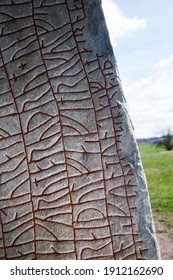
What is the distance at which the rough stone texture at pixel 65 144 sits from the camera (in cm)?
290

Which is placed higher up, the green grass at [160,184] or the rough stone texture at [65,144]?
the rough stone texture at [65,144]

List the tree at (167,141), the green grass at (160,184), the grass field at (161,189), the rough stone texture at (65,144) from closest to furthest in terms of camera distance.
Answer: the rough stone texture at (65,144)
the grass field at (161,189)
the green grass at (160,184)
the tree at (167,141)

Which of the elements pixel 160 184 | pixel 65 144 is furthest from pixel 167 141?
pixel 65 144

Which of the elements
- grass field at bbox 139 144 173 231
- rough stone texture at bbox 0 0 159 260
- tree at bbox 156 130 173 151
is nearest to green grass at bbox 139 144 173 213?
grass field at bbox 139 144 173 231

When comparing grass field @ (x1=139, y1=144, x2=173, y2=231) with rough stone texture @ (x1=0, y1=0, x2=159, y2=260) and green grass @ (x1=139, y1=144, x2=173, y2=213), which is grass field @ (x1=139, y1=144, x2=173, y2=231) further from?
rough stone texture @ (x1=0, y1=0, x2=159, y2=260)

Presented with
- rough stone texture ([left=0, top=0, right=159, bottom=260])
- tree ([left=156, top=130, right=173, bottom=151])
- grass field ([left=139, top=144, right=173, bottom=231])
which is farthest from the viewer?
tree ([left=156, top=130, right=173, bottom=151])

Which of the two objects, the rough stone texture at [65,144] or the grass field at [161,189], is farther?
the grass field at [161,189]

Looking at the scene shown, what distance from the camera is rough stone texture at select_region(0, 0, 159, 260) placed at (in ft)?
9.50

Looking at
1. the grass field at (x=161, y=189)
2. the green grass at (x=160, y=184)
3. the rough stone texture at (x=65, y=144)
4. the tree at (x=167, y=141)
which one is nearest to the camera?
the rough stone texture at (x=65, y=144)

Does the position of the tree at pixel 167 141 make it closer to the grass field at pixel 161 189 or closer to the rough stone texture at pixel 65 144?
the grass field at pixel 161 189

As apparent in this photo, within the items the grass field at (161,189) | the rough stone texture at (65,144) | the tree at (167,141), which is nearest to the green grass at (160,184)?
the grass field at (161,189)

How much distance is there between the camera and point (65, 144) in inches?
117

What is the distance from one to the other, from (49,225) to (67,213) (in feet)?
0.46
